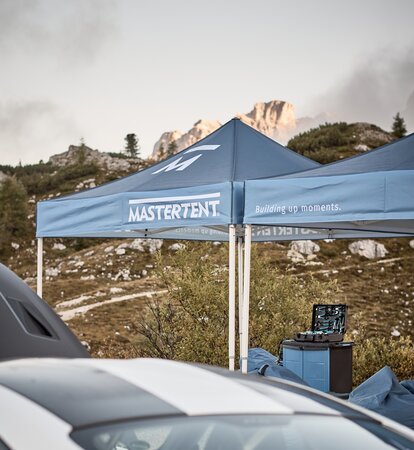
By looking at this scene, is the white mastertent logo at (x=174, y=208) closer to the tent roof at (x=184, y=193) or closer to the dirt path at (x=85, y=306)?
the tent roof at (x=184, y=193)

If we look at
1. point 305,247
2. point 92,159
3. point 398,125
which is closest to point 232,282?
point 305,247

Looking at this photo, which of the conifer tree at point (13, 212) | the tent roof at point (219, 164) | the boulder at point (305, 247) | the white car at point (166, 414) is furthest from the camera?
the conifer tree at point (13, 212)

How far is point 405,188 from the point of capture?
6.51 meters

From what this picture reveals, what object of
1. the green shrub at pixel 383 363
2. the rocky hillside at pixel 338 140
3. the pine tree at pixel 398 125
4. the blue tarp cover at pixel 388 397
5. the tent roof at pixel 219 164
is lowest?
the green shrub at pixel 383 363

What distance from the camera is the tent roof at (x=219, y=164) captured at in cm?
880

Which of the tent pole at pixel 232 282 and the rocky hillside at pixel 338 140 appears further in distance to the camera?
the rocky hillside at pixel 338 140

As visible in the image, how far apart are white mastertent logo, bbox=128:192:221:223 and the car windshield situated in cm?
586

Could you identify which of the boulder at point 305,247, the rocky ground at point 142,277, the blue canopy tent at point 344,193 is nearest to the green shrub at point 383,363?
the blue canopy tent at point 344,193

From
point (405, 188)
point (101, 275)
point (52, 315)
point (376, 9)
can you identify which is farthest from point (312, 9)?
point (52, 315)

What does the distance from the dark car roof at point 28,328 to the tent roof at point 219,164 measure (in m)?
5.32

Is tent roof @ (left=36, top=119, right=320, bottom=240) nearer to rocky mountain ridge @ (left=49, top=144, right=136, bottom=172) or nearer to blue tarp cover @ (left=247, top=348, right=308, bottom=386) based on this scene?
blue tarp cover @ (left=247, top=348, right=308, bottom=386)

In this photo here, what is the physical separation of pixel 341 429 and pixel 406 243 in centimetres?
5176

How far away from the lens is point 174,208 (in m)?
8.19

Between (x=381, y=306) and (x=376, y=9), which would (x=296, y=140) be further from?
(x=381, y=306)
